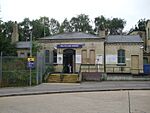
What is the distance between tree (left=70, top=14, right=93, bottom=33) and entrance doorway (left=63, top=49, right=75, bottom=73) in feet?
183

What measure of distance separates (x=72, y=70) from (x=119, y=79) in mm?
8165

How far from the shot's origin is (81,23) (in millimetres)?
102250

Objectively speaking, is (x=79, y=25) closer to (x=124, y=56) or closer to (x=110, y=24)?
(x=110, y=24)

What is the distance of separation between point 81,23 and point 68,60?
5708cm

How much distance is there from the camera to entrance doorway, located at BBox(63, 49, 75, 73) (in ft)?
151

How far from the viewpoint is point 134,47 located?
149 feet

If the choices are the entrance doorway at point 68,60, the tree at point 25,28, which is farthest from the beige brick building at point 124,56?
the tree at point 25,28

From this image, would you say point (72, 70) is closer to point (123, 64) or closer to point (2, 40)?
point (123, 64)

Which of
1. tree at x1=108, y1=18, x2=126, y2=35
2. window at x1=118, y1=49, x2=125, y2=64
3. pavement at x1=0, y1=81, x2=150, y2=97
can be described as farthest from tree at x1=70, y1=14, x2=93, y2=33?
pavement at x1=0, y1=81, x2=150, y2=97

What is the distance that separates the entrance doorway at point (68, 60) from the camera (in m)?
46.1

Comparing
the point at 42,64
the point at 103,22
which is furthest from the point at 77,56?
the point at 103,22

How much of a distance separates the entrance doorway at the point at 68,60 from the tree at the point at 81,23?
55.6 metres

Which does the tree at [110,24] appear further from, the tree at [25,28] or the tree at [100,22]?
the tree at [25,28]

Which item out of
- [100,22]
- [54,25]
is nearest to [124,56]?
[100,22]
